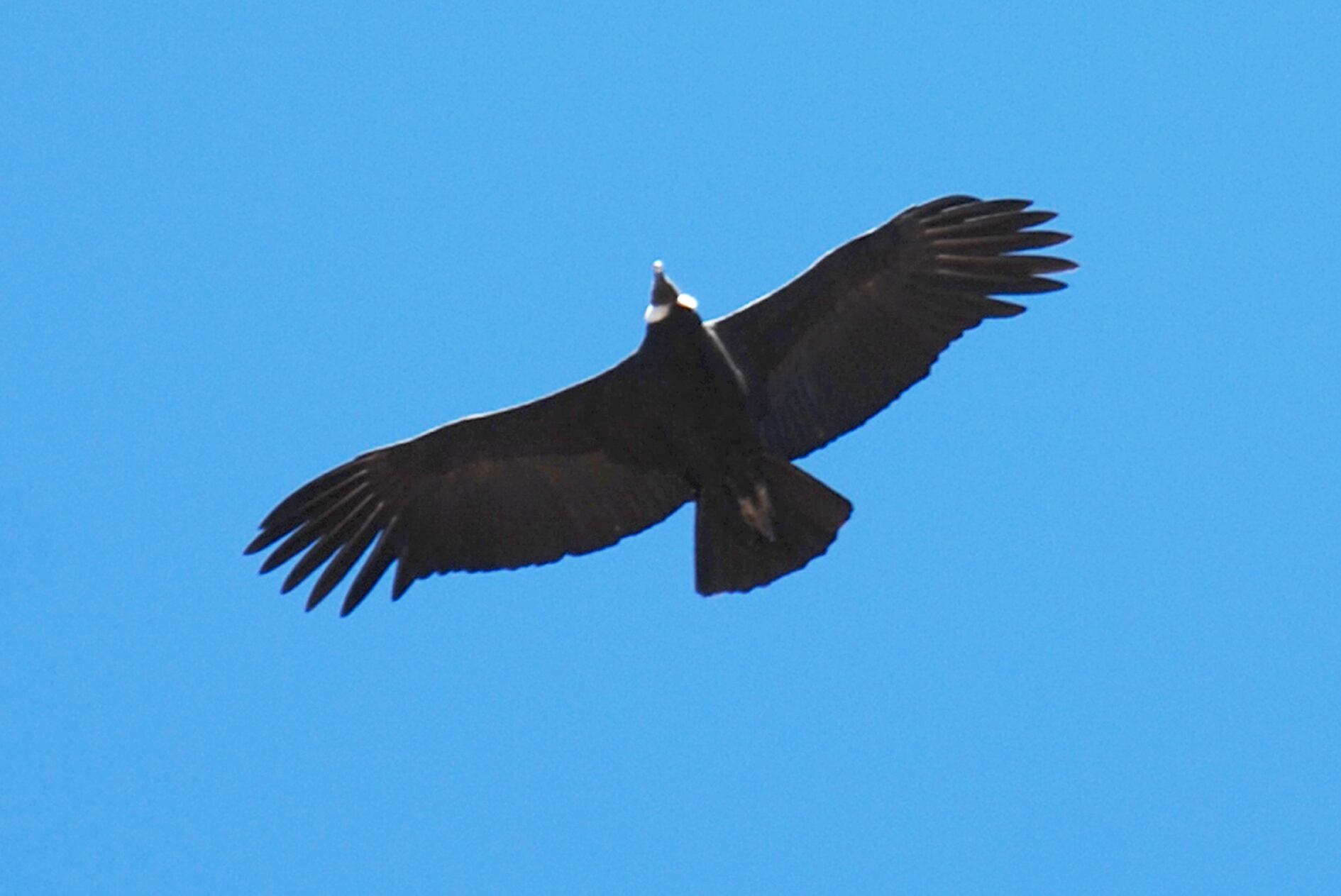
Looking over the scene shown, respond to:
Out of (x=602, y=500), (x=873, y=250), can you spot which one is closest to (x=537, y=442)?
(x=602, y=500)

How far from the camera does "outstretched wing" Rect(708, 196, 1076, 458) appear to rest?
11.8 meters

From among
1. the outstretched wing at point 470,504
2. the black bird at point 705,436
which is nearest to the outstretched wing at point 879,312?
the black bird at point 705,436

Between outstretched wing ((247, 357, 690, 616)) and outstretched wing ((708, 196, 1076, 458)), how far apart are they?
0.80 meters

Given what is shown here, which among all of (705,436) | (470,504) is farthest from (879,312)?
(470,504)

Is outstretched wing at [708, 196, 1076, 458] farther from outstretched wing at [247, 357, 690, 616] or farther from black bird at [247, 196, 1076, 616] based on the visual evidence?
outstretched wing at [247, 357, 690, 616]

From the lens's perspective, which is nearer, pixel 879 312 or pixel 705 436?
pixel 705 436

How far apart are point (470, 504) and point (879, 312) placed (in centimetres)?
252

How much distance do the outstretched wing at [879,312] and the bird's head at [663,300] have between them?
412mm

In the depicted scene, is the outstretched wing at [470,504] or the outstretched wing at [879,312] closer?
the outstretched wing at [879,312]

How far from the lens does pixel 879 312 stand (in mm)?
11914

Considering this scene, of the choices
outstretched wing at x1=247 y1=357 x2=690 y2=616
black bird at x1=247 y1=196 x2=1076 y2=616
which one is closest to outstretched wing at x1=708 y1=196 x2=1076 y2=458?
black bird at x1=247 y1=196 x2=1076 y2=616

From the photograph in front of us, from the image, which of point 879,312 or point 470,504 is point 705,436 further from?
point 470,504

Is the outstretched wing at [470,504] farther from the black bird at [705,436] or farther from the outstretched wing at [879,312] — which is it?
the outstretched wing at [879,312]

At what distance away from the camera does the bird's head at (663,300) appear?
11.4 metres
